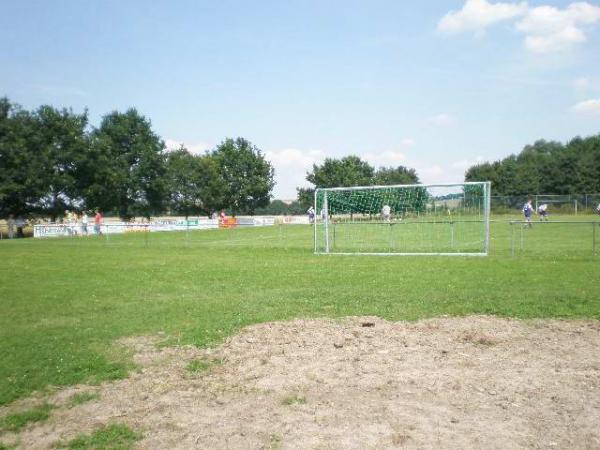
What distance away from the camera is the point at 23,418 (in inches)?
190

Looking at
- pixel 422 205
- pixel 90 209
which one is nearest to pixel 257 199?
pixel 90 209

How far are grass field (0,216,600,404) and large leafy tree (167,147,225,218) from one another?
216 feet

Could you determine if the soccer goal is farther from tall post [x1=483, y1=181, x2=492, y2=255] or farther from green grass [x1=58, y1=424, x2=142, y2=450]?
green grass [x1=58, y1=424, x2=142, y2=450]

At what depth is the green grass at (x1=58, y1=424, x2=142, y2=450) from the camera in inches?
166

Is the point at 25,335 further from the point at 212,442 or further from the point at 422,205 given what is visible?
the point at 422,205

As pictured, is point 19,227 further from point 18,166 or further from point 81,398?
point 81,398

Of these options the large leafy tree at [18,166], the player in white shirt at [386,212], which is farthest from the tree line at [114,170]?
the player in white shirt at [386,212]

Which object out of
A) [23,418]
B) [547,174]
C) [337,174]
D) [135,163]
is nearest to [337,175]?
[337,174]

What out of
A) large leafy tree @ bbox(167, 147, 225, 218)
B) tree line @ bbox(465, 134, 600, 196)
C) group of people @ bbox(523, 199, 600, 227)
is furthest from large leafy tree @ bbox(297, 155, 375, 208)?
group of people @ bbox(523, 199, 600, 227)

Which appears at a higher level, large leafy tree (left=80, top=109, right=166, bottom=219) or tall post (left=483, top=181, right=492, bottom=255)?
large leafy tree (left=80, top=109, right=166, bottom=219)

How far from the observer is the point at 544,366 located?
19.4 ft

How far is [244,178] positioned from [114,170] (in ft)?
90.9

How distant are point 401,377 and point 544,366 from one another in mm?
1848

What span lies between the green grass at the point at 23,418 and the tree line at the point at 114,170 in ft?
151
